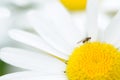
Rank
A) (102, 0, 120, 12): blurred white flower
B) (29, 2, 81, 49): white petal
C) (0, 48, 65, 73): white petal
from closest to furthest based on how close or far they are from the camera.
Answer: (0, 48, 65, 73): white petal
(29, 2, 81, 49): white petal
(102, 0, 120, 12): blurred white flower

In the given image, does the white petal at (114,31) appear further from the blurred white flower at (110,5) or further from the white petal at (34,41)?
the blurred white flower at (110,5)

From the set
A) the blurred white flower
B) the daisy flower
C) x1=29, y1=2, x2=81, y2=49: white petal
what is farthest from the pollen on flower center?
the blurred white flower

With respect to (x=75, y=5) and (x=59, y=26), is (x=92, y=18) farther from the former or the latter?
(x=75, y=5)

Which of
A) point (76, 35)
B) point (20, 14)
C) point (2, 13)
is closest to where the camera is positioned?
point (76, 35)

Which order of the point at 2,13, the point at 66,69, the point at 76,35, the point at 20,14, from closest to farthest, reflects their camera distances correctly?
the point at 66,69 < the point at 76,35 < the point at 2,13 < the point at 20,14

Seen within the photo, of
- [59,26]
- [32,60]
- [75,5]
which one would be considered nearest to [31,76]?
[32,60]

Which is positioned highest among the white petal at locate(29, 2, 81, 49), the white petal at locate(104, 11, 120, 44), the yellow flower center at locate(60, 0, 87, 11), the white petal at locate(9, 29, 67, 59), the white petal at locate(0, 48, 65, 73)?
the yellow flower center at locate(60, 0, 87, 11)

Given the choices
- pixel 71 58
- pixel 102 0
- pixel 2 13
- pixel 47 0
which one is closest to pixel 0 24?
pixel 2 13

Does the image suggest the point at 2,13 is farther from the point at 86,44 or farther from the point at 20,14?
the point at 86,44

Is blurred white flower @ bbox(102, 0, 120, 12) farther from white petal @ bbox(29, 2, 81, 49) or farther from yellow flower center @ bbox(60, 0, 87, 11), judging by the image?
white petal @ bbox(29, 2, 81, 49)
